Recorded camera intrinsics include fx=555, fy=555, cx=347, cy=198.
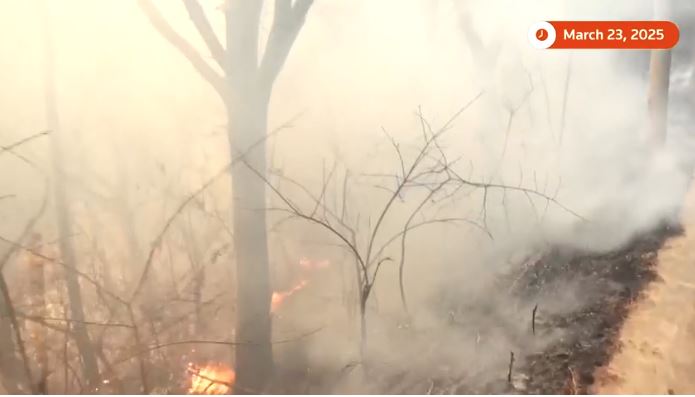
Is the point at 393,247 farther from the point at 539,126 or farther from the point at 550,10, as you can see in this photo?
the point at 550,10

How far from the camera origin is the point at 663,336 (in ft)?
4.01

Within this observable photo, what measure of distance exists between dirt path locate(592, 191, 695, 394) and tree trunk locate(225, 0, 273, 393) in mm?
725

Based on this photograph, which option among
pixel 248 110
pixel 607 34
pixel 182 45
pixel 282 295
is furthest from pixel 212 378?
pixel 607 34

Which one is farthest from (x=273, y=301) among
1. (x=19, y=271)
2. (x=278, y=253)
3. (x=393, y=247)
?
(x=19, y=271)

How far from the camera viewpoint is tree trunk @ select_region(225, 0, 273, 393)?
44.8 inches

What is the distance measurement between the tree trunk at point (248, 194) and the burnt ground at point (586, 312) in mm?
558

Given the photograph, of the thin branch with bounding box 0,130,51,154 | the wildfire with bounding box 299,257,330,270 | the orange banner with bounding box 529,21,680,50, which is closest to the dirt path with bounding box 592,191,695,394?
the orange banner with bounding box 529,21,680,50

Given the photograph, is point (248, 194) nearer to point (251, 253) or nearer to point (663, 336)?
point (251, 253)

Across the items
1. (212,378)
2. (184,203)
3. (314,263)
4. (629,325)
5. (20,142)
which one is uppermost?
(20,142)

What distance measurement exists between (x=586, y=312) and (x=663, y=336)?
0.17 m

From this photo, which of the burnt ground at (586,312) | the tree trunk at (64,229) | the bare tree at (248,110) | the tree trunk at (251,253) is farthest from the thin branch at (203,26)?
the burnt ground at (586,312)

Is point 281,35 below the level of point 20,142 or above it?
above

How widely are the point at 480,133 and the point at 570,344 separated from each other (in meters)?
0.50

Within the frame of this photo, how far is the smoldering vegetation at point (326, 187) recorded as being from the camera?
116 centimetres
